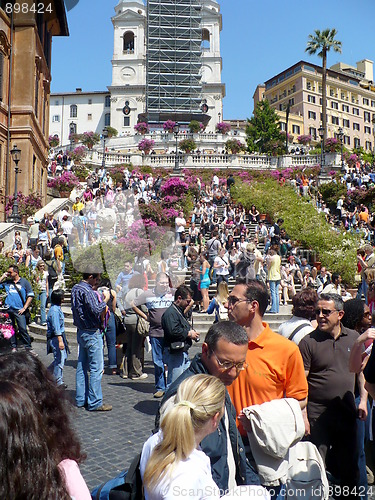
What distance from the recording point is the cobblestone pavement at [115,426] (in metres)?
4.85

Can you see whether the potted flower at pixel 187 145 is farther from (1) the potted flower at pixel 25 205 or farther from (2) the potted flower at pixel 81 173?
(1) the potted flower at pixel 25 205

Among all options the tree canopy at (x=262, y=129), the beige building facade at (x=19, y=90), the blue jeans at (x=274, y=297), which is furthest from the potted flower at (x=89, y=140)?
the blue jeans at (x=274, y=297)

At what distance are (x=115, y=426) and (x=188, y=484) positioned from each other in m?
4.28

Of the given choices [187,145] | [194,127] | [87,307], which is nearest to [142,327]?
[87,307]

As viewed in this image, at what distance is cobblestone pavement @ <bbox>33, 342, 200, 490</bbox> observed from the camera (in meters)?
4.85

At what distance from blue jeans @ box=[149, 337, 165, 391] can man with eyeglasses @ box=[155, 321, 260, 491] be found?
4.56 metres

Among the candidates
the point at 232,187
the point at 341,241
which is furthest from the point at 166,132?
the point at 341,241

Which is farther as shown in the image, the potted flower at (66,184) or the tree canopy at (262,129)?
the tree canopy at (262,129)

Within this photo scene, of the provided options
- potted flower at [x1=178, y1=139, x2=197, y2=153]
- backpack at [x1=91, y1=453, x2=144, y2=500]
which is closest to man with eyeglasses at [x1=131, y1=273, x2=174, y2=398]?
backpack at [x1=91, y1=453, x2=144, y2=500]

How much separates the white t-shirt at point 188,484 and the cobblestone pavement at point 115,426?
5.52 feet

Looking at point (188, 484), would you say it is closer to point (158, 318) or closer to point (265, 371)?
point (265, 371)

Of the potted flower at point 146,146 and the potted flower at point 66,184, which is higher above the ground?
the potted flower at point 146,146

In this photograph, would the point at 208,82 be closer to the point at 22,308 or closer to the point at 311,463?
the point at 22,308

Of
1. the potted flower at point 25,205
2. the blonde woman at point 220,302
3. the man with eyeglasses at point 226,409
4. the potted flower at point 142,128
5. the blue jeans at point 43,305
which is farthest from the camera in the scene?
the potted flower at point 142,128
